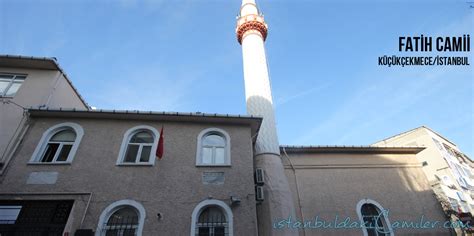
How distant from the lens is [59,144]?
31.1 feet

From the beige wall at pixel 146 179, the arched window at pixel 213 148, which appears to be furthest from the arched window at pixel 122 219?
the arched window at pixel 213 148

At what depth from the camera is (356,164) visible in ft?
41.0

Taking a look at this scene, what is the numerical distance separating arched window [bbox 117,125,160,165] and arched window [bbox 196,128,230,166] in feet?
5.73

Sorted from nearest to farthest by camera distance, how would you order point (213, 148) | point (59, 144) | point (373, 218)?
point (59, 144)
point (213, 148)
point (373, 218)

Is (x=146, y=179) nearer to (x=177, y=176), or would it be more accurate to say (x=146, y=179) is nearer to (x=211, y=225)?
(x=177, y=176)

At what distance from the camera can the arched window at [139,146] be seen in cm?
923

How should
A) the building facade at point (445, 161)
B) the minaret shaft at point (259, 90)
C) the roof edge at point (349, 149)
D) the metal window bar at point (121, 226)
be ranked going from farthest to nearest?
the building facade at point (445, 161) < the roof edge at point (349, 149) < the minaret shaft at point (259, 90) < the metal window bar at point (121, 226)

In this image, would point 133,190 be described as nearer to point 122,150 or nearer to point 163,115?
point 122,150

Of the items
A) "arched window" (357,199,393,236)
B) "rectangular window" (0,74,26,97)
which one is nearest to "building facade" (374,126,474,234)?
"arched window" (357,199,393,236)

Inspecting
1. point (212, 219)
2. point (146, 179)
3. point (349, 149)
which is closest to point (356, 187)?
point (349, 149)

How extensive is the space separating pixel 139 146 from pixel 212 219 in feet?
13.2

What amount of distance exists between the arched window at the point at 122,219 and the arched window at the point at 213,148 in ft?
8.43

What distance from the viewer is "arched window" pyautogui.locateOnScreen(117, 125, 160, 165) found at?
923 centimetres

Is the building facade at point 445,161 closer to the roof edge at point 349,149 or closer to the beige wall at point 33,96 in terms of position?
the roof edge at point 349,149
